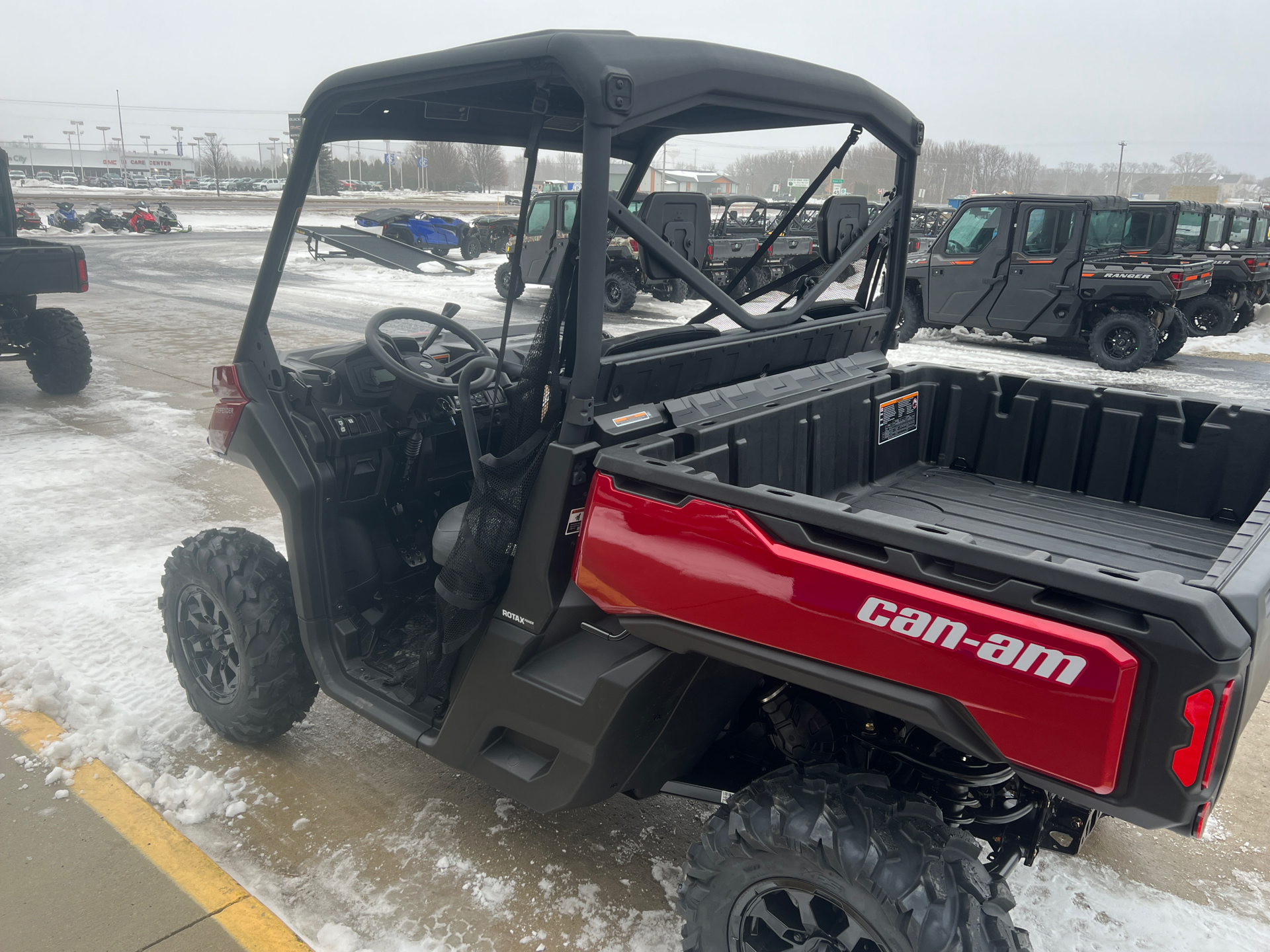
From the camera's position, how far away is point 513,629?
2.35 metres

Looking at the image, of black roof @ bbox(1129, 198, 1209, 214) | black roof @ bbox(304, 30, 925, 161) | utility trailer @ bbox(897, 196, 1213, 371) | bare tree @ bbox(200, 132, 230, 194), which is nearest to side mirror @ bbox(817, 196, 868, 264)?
black roof @ bbox(304, 30, 925, 161)

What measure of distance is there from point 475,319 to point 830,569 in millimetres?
11458

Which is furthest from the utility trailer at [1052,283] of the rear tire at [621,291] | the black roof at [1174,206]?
the rear tire at [621,291]

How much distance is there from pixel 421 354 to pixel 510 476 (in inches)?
48.6

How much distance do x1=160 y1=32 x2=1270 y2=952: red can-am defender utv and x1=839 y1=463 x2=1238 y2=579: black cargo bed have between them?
2 cm

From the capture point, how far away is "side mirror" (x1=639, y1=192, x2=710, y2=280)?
2230 mm

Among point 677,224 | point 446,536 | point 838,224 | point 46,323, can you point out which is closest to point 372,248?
point 446,536

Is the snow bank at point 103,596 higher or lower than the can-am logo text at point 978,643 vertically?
lower

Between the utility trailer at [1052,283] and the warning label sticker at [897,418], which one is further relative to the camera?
the utility trailer at [1052,283]

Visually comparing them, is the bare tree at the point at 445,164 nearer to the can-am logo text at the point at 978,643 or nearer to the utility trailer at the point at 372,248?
the utility trailer at the point at 372,248

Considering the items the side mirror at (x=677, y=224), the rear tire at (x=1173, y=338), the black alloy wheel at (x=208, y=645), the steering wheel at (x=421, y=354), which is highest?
the side mirror at (x=677, y=224)

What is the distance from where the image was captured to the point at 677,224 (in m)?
2.35

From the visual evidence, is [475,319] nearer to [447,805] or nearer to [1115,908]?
[447,805]

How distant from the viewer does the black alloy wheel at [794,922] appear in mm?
1907
